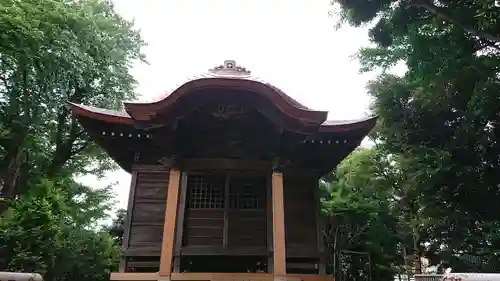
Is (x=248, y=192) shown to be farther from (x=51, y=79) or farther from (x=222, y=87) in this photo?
(x=51, y=79)

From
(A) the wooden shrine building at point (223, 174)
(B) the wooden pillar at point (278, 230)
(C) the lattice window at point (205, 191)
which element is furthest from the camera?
(C) the lattice window at point (205, 191)

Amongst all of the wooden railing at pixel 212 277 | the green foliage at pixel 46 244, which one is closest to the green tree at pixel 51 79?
the green foliage at pixel 46 244

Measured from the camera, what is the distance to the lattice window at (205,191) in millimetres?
7785

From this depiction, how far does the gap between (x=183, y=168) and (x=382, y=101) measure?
21.2 ft

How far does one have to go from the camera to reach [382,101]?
10.8 metres

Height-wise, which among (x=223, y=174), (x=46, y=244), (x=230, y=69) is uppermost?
(x=230, y=69)

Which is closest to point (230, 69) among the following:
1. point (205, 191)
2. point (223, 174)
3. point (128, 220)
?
point (223, 174)

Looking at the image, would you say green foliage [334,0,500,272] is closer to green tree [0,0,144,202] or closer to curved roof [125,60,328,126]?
curved roof [125,60,328,126]

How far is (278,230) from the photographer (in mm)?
6648

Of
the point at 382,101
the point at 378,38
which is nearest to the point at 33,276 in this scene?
the point at 378,38

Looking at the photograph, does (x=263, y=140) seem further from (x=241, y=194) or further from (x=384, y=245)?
(x=384, y=245)

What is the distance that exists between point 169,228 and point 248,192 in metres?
2.00

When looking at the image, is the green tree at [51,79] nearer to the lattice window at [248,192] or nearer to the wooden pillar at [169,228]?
the wooden pillar at [169,228]

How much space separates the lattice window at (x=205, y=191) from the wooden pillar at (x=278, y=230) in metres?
1.37
